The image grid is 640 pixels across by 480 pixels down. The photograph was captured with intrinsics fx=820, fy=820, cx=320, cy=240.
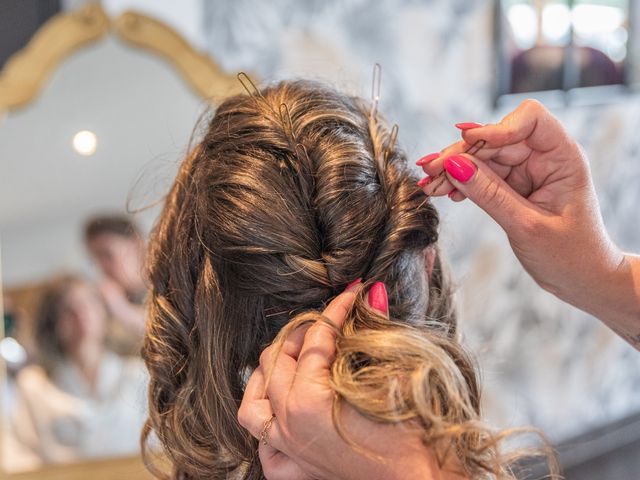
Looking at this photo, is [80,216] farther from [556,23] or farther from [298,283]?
[556,23]

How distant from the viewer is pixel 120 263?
5.24 feet

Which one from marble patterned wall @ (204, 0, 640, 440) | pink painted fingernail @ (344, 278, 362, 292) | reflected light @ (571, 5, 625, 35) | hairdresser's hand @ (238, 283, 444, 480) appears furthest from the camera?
reflected light @ (571, 5, 625, 35)

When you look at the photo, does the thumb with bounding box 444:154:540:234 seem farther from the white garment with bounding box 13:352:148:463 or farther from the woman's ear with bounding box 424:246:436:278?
the white garment with bounding box 13:352:148:463

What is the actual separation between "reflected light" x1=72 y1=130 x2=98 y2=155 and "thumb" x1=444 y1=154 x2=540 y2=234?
866 millimetres

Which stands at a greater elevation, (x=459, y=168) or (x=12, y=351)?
(x=459, y=168)

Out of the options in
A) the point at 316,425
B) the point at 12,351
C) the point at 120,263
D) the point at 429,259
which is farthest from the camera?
the point at 120,263

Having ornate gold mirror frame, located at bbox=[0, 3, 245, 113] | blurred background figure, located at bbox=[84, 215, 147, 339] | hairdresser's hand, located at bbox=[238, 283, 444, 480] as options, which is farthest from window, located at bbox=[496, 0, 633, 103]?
hairdresser's hand, located at bbox=[238, 283, 444, 480]

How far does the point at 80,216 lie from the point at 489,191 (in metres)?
0.89

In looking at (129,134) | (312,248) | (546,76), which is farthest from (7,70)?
(546,76)

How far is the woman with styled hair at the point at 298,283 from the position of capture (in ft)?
2.48

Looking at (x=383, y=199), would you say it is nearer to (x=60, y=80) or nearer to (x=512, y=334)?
(x=60, y=80)

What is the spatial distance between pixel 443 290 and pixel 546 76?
1.80 m

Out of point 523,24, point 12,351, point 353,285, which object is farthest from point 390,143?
point 523,24

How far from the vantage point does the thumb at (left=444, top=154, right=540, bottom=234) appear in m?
0.90
